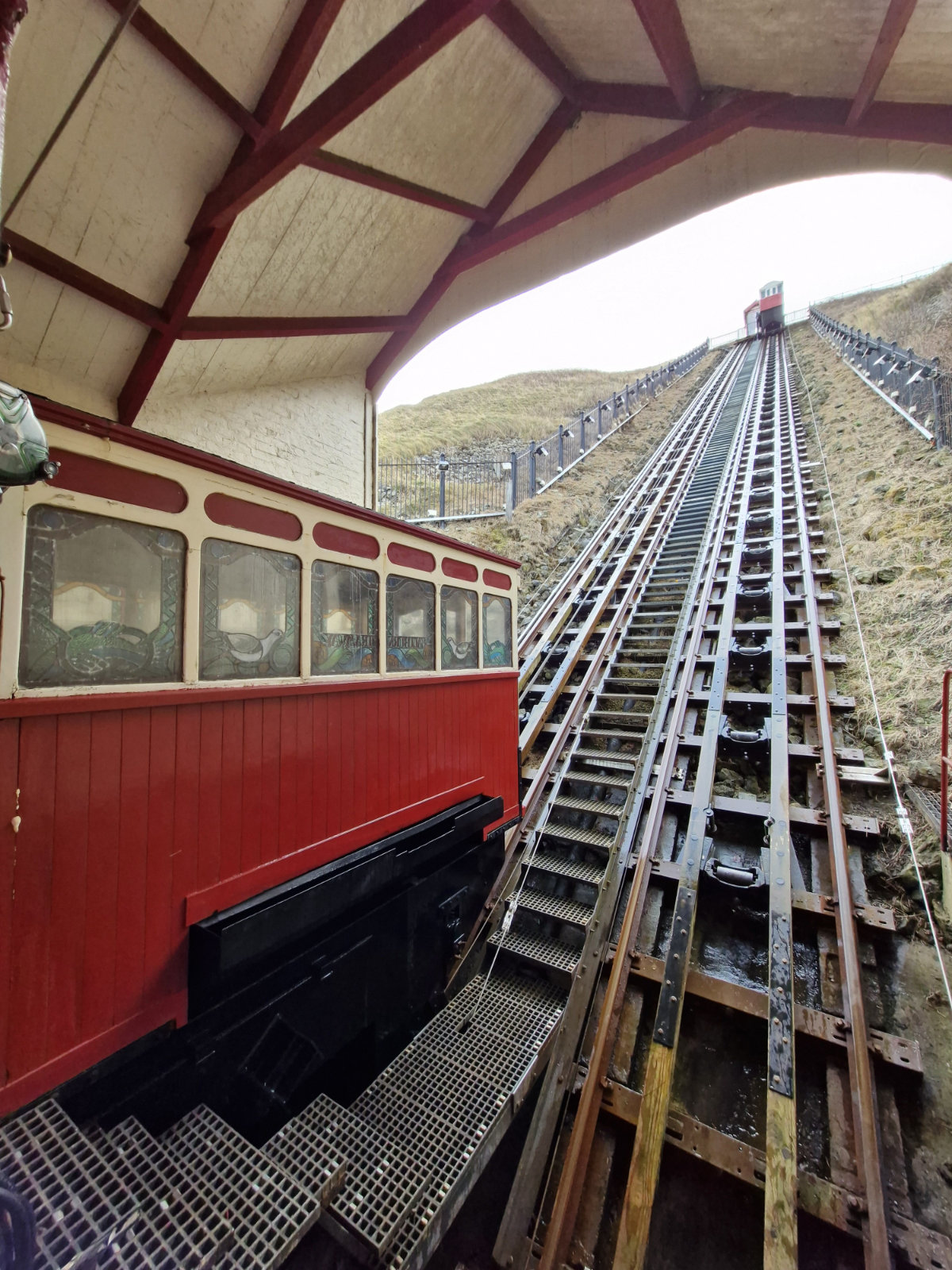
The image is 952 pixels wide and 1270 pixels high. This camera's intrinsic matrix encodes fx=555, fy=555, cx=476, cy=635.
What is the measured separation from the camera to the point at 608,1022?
11.0ft

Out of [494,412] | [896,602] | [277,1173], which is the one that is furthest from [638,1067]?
[494,412]

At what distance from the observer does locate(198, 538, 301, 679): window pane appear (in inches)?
100

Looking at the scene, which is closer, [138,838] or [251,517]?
[138,838]

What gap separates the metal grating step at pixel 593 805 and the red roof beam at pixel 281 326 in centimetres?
495

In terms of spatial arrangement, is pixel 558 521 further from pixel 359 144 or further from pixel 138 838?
pixel 138 838

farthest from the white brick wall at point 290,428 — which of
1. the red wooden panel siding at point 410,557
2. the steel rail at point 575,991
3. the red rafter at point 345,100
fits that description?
the steel rail at point 575,991

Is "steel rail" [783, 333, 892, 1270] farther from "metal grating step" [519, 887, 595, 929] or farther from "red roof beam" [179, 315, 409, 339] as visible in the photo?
"red roof beam" [179, 315, 409, 339]

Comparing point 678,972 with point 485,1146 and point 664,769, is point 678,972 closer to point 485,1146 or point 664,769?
point 485,1146

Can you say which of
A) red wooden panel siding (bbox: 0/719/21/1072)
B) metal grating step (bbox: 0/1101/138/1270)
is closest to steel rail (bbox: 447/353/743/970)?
metal grating step (bbox: 0/1101/138/1270)

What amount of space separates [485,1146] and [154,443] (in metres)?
3.66

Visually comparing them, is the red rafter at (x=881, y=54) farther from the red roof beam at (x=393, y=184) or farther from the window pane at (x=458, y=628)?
the window pane at (x=458, y=628)

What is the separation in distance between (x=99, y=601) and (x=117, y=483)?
49 cm

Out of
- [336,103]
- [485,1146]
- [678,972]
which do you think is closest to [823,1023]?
[678,972]

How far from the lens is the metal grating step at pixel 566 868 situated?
4426mm
